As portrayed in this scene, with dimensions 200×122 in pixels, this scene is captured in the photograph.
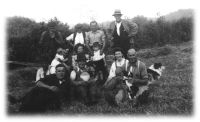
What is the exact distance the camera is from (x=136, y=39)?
21.6 metres

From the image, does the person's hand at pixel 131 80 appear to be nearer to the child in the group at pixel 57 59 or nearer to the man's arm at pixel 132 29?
the child in the group at pixel 57 59

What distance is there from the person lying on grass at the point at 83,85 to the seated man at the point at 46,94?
1.44ft

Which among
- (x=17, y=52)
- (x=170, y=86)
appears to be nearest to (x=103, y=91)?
(x=170, y=86)

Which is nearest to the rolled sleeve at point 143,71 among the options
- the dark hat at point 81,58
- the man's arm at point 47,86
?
the dark hat at point 81,58

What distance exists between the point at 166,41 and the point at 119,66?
52.5 feet

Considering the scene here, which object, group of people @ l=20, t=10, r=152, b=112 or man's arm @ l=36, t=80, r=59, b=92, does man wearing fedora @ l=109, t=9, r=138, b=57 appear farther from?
man's arm @ l=36, t=80, r=59, b=92

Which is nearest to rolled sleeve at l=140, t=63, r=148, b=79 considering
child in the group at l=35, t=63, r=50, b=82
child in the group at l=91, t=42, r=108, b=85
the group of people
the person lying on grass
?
the group of people

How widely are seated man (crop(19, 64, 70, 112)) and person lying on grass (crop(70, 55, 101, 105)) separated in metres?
0.44

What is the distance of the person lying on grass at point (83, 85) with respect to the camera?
23.1ft

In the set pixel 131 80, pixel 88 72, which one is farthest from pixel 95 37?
pixel 131 80

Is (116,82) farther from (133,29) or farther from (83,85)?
(133,29)

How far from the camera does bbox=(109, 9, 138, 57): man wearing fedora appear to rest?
8.60 m

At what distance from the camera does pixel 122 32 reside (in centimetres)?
862

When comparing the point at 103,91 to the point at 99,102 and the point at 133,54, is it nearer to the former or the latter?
the point at 99,102
